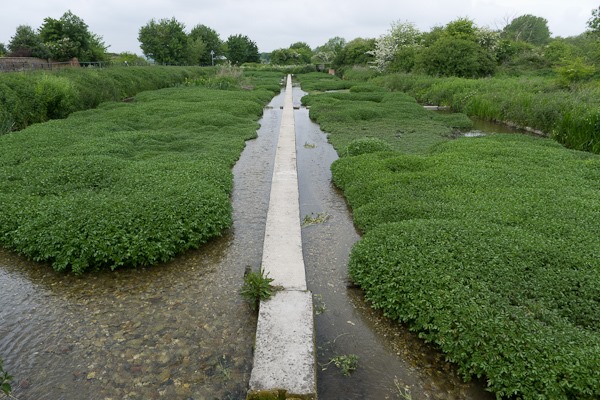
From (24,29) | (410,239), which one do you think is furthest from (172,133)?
(24,29)

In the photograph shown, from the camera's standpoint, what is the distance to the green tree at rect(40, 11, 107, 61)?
34.8m

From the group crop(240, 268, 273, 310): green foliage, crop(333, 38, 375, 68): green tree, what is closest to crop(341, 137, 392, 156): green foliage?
crop(240, 268, 273, 310): green foliage

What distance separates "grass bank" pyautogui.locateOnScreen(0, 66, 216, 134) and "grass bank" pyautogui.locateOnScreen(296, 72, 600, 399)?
38.9 ft

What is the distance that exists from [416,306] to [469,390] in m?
0.92

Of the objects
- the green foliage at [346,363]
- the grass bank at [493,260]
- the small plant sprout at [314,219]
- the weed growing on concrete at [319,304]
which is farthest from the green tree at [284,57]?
the green foliage at [346,363]

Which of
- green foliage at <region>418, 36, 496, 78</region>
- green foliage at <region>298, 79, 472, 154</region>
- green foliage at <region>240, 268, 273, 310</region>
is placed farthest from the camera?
green foliage at <region>418, 36, 496, 78</region>

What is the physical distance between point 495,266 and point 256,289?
284cm

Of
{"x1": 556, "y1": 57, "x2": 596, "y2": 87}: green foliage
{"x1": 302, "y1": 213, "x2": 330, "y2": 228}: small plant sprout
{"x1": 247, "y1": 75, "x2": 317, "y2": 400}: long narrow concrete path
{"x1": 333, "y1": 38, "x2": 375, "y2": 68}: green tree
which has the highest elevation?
{"x1": 333, "y1": 38, "x2": 375, "y2": 68}: green tree

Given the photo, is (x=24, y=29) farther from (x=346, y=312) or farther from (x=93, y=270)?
(x=346, y=312)

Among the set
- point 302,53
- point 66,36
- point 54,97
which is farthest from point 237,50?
point 54,97

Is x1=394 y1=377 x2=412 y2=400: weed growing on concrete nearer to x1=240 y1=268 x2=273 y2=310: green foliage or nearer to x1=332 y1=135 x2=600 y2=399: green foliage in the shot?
x1=332 y1=135 x2=600 y2=399: green foliage

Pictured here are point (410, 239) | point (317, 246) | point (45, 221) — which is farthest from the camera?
point (317, 246)

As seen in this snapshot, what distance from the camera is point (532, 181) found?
7867 mm

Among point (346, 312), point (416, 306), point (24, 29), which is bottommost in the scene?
point (346, 312)
